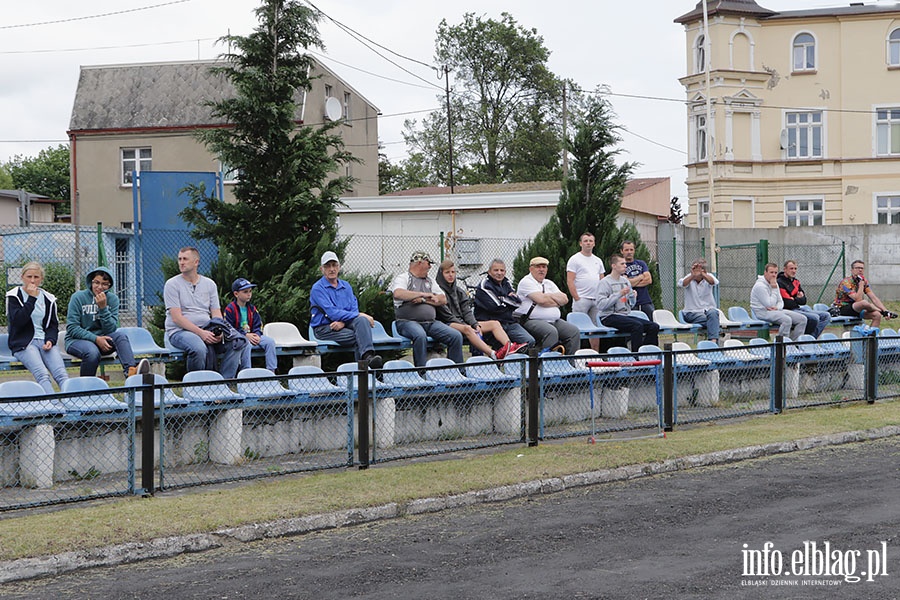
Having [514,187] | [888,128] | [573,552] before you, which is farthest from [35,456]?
[888,128]

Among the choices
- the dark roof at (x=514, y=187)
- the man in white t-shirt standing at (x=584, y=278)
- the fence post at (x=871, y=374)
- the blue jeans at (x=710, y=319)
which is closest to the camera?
the fence post at (x=871, y=374)

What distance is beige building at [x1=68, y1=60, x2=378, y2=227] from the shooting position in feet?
146

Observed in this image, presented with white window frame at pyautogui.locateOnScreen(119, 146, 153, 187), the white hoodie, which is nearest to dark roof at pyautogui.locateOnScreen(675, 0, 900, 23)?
white window frame at pyautogui.locateOnScreen(119, 146, 153, 187)

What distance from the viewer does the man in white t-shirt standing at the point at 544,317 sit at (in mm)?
15578

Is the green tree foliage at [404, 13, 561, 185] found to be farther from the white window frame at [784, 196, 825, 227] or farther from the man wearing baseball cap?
the man wearing baseball cap

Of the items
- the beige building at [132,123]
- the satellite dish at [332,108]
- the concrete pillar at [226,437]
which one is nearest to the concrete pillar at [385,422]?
the concrete pillar at [226,437]

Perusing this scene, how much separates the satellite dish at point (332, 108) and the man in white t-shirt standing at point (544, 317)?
3102 centimetres

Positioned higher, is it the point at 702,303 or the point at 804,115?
the point at 804,115

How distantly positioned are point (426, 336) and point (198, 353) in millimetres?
3196

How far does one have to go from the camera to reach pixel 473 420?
1193 cm

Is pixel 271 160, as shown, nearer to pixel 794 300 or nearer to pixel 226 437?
pixel 226 437

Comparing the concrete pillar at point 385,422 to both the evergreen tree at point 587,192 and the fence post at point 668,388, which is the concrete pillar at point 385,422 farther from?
the evergreen tree at point 587,192

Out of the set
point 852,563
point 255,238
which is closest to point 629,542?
point 852,563

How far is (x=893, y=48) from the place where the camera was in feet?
151
